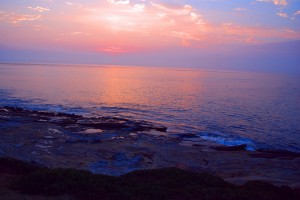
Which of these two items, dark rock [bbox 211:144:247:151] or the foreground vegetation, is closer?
the foreground vegetation

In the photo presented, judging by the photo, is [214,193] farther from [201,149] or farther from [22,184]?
[201,149]

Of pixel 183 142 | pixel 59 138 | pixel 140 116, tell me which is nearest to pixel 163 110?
pixel 140 116

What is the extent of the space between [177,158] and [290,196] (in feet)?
40.2

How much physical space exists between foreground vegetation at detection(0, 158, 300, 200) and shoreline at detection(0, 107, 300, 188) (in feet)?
13.8

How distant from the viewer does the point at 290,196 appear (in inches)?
515

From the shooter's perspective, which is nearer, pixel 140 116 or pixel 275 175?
pixel 275 175

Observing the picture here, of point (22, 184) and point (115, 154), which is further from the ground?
point (22, 184)

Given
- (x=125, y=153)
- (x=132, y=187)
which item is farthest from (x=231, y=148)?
(x=132, y=187)

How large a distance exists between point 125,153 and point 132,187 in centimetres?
1244

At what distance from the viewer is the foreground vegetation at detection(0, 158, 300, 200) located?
11.6 metres

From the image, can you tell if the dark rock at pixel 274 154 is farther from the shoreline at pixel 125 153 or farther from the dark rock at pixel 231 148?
the dark rock at pixel 231 148

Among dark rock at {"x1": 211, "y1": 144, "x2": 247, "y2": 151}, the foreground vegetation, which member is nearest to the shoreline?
dark rock at {"x1": 211, "y1": 144, "x2": 247, "y2": 151}

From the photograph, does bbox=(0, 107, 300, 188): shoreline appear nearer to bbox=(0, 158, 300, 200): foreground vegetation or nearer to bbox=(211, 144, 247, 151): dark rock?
bbox=(211, 144, 247, 151): dark rock

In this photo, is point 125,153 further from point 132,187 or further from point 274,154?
point 274,154
